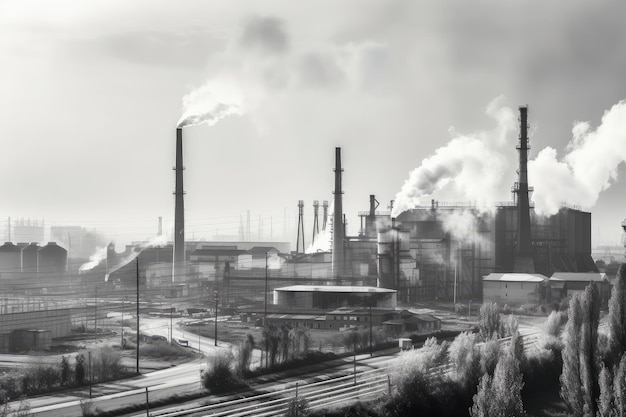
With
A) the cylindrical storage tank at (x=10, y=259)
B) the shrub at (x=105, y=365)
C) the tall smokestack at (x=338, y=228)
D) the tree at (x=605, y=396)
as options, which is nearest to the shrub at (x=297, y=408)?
the tree at (x=605, y=396)

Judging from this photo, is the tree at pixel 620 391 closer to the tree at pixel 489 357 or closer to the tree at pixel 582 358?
the tree at pixel 582 358

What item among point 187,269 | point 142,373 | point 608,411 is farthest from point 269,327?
point 187,269

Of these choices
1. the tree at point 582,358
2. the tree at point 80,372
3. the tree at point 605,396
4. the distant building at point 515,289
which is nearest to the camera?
the tree at point 605,396

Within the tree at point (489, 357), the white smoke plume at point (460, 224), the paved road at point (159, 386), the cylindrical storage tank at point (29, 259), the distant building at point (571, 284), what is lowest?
the paved road at point (159, 386)

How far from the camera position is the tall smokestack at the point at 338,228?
5544 centimetres

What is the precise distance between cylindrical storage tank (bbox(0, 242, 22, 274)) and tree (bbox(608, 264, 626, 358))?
50836 millimetres

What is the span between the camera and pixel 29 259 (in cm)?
6656

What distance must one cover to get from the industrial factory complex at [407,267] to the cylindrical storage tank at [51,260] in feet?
3.88

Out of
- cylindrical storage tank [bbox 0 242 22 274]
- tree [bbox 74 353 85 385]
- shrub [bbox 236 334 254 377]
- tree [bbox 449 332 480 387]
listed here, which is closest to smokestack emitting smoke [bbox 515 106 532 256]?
tree [bbox 449 332 480 387]

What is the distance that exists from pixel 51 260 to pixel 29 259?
1699 millimetres

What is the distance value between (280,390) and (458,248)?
31965mm

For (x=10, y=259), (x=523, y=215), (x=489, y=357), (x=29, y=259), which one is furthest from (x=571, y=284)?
(x=10, y=259)

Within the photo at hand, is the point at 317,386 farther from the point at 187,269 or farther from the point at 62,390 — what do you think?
the point at 187,269

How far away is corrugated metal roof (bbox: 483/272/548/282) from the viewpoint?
49750 millimetres
